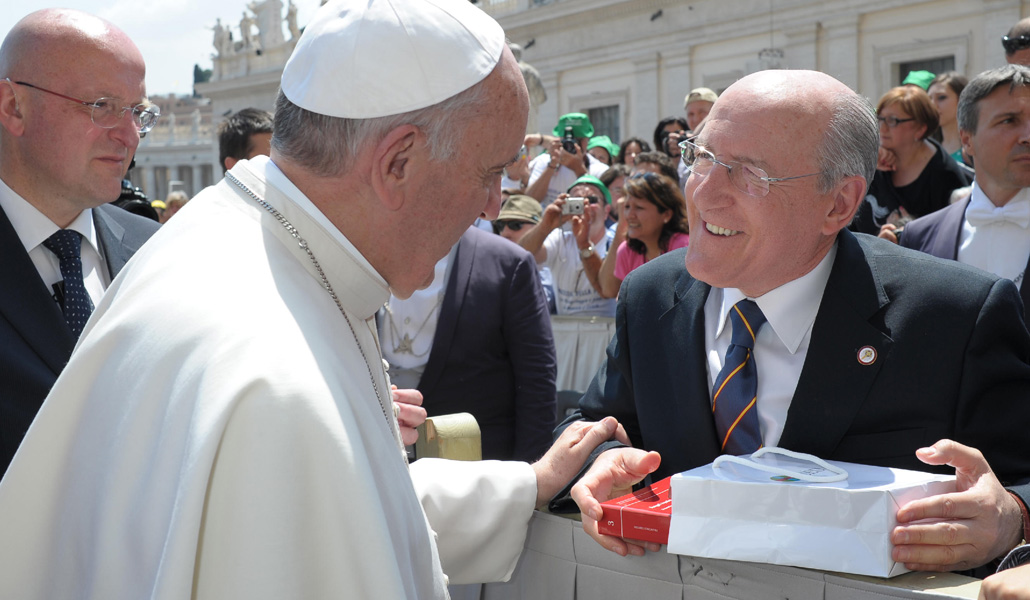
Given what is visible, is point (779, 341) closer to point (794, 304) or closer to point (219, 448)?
point (794, 304)

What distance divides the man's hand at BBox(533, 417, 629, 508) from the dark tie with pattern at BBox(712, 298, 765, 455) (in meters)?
0.28

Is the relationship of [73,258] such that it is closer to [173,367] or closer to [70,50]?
[70,50]

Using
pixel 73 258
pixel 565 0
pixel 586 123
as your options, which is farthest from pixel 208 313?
pixel 565 0

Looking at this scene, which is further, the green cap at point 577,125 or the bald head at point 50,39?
the green cap at point 577,125

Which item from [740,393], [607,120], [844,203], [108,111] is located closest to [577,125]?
[108,111]

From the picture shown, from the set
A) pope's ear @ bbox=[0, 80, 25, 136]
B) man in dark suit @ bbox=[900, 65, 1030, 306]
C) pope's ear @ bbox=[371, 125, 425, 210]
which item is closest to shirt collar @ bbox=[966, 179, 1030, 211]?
man in dark suit @ bbox=[900, 65, 1030, 306]

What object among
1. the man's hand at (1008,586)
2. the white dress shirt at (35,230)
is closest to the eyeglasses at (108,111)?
the white dress shirt at (35,230)

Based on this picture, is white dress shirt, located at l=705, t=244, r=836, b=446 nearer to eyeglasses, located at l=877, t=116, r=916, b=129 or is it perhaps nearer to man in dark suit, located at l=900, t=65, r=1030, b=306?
man in dark suit, located at l=900, t=65, r=1030, b=306

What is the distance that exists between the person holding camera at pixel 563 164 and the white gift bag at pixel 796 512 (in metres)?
7.58

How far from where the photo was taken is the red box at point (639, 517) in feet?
6.29

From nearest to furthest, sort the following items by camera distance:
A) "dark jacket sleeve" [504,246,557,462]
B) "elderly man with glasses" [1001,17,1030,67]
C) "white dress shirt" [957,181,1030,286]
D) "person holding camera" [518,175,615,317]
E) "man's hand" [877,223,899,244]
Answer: "white dress shirt" [957,181,1030,286]
"dark jacket sleeve" [504,246,557,462]
"man's hand" [877,223,899,244]
"elderly man with glasses" [1001,17,1030,67]
"person holding camera" [518,175,615,317]

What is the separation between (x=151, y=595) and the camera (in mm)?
1449

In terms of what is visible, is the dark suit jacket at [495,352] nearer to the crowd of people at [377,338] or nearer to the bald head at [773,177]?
the crowd of people at [377,338]

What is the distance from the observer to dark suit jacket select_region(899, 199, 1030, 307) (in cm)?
429
